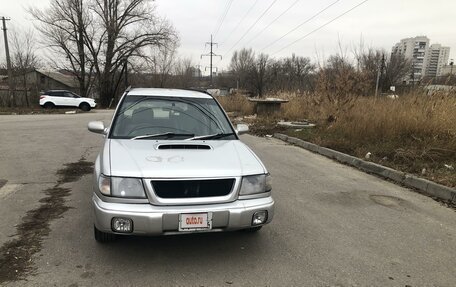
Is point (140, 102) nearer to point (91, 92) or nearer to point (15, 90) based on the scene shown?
point (15, 90)

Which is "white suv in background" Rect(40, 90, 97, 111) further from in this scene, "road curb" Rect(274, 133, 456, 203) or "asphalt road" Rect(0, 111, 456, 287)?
"asphalt road" Rect(0, 111, 456, 287)

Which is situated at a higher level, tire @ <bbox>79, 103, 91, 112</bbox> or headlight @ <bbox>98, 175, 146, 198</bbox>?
headlight @ <bbox>98, 175, 146, 198</bbox>

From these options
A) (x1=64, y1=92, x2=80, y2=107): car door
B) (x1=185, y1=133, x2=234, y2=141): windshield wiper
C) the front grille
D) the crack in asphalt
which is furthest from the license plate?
(x1=64, y1=92, x2=80, y2=107): car door

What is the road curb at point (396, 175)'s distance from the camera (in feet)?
19.8

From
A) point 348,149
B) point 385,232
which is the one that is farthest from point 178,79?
point 385,232

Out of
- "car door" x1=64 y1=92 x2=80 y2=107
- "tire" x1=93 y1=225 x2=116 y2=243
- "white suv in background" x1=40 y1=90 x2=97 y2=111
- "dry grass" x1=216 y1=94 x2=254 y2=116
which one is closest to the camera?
"tire" x1=93 y1=225 x2=116 y2=243

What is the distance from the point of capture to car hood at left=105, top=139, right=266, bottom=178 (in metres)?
3.35

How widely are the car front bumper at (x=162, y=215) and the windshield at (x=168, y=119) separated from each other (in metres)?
1.26

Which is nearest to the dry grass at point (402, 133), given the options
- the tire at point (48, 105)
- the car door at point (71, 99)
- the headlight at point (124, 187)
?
the headlight at point (124, 187)

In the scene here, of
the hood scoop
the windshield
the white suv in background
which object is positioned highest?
the windshield

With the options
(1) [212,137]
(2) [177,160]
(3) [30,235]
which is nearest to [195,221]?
(2) [177,160]

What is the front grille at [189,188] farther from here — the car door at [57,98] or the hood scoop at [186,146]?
the car door at [57,98]

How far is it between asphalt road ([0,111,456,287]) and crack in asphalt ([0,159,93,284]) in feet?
0.21

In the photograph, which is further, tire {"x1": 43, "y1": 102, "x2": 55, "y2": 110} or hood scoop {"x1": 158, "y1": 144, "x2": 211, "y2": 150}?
tire {"x1": 43, "y1": 102, "x2": 55, "y2": 110}
